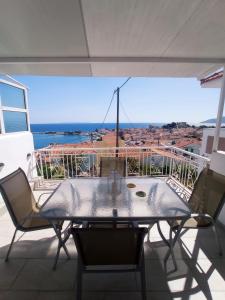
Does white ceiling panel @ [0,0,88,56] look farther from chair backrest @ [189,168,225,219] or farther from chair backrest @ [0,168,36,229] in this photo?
chair backrest @ [189,168,225,219]

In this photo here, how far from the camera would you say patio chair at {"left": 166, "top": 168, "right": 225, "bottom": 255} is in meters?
1.91

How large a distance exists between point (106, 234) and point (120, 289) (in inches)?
31.9

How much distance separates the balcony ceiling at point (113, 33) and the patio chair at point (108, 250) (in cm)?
178

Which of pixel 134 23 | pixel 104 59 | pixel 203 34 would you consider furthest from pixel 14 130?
pixel 203 34

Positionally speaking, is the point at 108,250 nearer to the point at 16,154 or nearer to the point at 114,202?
Result: the point at 114,202

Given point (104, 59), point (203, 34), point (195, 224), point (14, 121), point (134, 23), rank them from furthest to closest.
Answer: point (14, 121) < point (104, 59) < point (195, 224) < point (203, 34) < point (134, 23)

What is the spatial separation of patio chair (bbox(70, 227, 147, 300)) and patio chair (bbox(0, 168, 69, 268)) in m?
0.53

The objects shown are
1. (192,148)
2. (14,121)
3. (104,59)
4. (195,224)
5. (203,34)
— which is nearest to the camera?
(203,34)

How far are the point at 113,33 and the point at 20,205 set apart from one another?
7.16 feet

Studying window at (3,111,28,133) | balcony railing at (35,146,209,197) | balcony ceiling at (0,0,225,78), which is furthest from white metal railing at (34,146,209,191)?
balcony ceiling at (0,0,225,78)

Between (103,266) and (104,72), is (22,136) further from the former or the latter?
(103,266)

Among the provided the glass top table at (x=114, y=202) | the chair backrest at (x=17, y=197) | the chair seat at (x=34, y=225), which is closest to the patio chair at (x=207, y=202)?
the glass top table at (x=114, y=202)

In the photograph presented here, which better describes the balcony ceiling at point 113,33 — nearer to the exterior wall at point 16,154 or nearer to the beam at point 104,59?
the beam at point 104,59

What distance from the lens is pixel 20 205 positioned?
2.04 m
